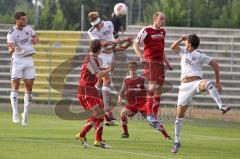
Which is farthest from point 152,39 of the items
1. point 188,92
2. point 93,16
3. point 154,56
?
point 188,92

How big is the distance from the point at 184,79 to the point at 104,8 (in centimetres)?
2280

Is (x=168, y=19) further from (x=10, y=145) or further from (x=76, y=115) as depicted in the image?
(x=10, y=145)

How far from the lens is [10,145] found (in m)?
17.2

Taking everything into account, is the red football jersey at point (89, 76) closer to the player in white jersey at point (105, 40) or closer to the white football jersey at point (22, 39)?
the player in white jersey at point (105, 40)

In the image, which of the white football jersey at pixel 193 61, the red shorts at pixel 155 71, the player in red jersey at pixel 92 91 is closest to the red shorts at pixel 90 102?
the player in red jersey at pixel 92 91

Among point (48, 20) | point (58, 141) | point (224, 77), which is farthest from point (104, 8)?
point (58, 141)

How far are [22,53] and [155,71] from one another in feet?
13.0

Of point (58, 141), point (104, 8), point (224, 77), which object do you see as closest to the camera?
point (58, 141)

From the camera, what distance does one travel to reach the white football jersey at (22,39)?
2245cm

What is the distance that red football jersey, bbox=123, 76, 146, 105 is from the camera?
20984mm

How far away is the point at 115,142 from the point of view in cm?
1859

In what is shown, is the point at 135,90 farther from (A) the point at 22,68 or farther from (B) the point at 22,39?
(B) the point at 22,39

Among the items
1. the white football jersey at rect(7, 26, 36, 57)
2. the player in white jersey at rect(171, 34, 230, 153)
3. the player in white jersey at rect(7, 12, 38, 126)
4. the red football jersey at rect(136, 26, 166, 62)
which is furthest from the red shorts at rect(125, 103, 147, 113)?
the white football jersey at rect(7, 26, 36, 57)

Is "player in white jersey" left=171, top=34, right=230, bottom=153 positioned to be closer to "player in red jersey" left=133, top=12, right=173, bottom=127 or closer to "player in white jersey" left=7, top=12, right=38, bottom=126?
"player in red jersey" left=133, top=12, right=173, bottom=127
